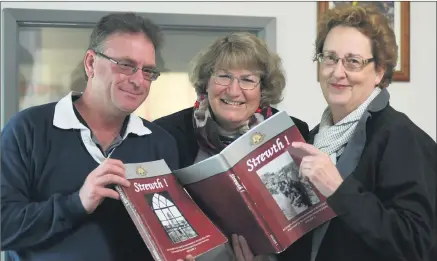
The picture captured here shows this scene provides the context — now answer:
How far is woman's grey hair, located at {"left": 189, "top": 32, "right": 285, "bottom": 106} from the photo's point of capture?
57.9 inches

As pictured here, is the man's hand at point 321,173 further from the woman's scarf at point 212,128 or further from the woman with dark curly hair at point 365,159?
the woman's scarf at point 212,128

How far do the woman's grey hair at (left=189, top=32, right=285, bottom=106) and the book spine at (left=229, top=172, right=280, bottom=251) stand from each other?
1.52ft

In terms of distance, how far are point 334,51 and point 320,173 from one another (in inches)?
13.7

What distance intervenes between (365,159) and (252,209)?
29 cm

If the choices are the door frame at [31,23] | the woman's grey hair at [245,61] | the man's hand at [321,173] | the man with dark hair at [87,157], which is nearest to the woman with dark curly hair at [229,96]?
the woman's grey hair at [245,61]

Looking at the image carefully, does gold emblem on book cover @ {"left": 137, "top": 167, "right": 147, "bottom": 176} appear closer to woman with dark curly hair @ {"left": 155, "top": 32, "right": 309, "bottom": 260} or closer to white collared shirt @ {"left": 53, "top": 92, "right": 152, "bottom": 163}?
white collared shirt @ {"left": 53, "top": 92, "right": 152, "bottom": 163}

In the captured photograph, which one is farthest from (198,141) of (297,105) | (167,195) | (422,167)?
(297,105)

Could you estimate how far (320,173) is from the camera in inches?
42.9

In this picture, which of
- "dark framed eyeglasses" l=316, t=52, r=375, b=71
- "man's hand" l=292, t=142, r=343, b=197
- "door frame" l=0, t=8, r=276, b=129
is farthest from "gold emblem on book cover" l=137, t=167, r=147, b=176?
"door frame" l=0, t=8, r=276, b=129

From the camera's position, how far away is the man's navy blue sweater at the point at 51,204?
1.10 meters

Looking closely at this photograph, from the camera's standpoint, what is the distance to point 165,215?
113cm

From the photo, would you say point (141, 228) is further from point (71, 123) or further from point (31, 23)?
point (31, 23)

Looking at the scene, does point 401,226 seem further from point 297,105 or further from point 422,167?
point 297,105

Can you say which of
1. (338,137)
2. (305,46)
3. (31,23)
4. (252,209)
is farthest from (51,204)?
(305,46)
